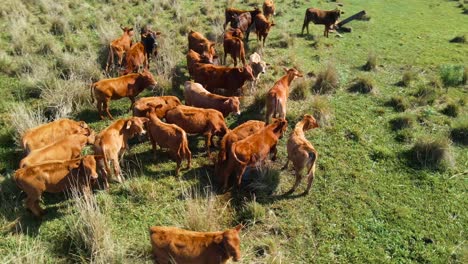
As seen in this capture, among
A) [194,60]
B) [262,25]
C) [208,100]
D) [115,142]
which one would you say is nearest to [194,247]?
[115,142]

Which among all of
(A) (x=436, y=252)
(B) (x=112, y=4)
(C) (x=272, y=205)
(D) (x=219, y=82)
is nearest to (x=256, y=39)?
(D) (x=219, y=82)

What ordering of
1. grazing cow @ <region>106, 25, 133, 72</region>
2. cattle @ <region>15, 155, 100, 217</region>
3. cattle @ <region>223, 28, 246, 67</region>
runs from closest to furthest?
cattle @ <region>15, 155, 100, 217</region>
grazing cow @ <region>106, 25, 133, 72</region>
cattle @ <region>223, 28, 246, 67</region>

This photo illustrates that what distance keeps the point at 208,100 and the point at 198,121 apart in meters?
1.13

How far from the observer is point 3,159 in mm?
7770

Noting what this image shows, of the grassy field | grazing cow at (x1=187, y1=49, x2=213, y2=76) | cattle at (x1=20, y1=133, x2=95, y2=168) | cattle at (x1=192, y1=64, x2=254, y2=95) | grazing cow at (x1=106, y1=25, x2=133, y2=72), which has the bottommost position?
the grassy field

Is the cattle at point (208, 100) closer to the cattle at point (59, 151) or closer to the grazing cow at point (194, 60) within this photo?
the grazing cow at point (194, 60)

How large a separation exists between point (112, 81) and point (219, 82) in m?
2.72

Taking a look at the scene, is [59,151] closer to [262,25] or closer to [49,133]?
[49,133]

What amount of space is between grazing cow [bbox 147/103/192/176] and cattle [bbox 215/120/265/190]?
0.69 metres

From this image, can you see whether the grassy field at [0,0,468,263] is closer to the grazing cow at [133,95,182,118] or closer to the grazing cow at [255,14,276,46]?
the grazing cow at [255,14,276,46]

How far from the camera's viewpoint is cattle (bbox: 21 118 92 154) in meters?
7.30

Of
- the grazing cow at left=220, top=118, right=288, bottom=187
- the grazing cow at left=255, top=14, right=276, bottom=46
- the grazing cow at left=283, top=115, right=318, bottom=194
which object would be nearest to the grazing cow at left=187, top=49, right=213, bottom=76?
the grazing cow at left=255, top=14, right=276, bottom=46

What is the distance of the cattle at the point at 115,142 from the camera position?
23.7 ft

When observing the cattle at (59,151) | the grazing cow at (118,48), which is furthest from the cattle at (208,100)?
the grazing cow at (118,48)
